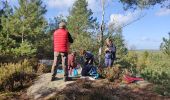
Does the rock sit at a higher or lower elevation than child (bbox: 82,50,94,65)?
lower

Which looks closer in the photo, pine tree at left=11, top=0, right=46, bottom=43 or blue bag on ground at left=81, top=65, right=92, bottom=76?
blue bag on ground at left=81, top=65, right=92, bottom=76

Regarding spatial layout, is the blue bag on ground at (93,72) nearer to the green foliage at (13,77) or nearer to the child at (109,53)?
the green foliage at (13,77)

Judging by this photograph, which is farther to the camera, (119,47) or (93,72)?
(119,47)

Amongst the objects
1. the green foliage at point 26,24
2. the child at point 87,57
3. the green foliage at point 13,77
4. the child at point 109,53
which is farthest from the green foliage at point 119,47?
the green foliage at point 13,77

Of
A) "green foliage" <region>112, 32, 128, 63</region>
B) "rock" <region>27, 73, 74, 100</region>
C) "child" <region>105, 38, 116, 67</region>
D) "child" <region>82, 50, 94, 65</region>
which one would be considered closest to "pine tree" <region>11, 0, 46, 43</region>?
"green foliage" <region>112, 32, 128, 63</region>

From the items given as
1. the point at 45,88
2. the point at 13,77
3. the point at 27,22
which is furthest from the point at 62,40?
the point at 27,22

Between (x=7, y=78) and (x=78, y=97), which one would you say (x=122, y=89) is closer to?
(x=78, y=97)

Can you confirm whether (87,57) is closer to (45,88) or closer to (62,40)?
(62,40)

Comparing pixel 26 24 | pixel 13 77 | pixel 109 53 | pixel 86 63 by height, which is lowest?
pixel 13 77

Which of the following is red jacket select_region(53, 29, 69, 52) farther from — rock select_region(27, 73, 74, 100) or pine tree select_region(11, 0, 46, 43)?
pine tree select_region(11, 0, 46, 43)

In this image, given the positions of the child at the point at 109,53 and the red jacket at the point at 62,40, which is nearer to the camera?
the red jacket at the point at 62,40

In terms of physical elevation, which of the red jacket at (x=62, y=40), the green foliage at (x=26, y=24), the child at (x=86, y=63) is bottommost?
the child at (x=86, y=63)

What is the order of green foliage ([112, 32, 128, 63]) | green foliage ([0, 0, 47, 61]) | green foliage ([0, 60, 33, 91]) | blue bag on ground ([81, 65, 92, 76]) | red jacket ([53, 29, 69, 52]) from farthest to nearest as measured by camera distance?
1. green foliage ([0, 0, 47, 61])
2. green foliage ([112, 32, 128, 63])
3. blue bag on ground ([81, 65, 92, 76])
4. green foliage ([0, 60, 33, 91])
5. red jacket ([53, 29, 69, 52])

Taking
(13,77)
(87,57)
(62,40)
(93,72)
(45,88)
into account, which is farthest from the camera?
(87,57)
